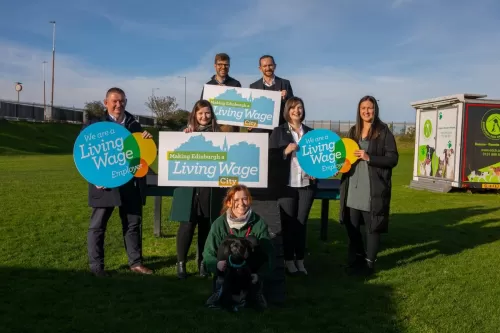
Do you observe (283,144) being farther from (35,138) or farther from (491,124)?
(35,138)

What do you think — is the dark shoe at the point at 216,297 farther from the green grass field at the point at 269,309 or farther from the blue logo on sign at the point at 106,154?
the blue logo on sign at the point at 106,154

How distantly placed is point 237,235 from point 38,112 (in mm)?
57741

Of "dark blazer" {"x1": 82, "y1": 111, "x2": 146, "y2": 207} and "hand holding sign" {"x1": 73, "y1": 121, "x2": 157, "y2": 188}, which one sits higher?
"hand holding sign" {"x1": 73, "y1": 121, "x2": 157, "y2": 188}

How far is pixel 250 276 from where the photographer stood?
4465 millimetres

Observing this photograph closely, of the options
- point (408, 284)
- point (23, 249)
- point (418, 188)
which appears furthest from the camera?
point (418, 188)

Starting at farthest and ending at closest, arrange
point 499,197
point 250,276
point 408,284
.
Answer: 1. point 499,197
2. point 408,284
3. point 250,276

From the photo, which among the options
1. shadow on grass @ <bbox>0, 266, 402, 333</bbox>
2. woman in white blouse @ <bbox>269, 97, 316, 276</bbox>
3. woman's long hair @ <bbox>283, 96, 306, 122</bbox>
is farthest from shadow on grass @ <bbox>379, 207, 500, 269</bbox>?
woman's long hair @ <bbox>283, 96, 306, 122</bbox>

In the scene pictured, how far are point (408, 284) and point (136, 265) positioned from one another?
120 inches

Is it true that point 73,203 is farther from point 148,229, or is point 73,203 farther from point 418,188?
point 418,188

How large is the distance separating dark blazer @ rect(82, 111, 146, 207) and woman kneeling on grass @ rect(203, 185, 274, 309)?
135 centimetres

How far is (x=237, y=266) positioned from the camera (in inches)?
173

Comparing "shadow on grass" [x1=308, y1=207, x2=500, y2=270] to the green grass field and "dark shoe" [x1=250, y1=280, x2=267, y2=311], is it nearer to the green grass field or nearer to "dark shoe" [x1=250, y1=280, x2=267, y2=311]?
the green grass field

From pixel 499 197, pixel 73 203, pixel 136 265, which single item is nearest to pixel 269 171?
pixel 136 265

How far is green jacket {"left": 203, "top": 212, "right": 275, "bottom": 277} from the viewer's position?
4.59m
